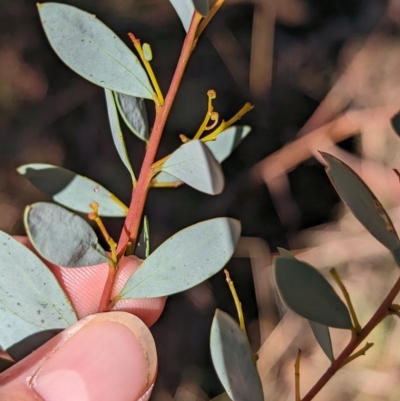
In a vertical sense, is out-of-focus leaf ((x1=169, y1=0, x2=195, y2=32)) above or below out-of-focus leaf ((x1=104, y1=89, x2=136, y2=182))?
above

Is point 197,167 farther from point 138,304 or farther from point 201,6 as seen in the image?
point 138,304

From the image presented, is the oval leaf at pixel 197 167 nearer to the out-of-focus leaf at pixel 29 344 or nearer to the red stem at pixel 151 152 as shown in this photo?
the red stem at pixel 151 152

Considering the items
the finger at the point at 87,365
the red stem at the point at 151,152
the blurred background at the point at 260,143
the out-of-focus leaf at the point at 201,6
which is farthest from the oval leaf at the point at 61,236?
the blurred background at the point at 260,143

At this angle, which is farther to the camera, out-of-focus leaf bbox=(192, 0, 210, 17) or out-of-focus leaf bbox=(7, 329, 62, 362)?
out-of-focus leaf bbox=(7, 329, 62, 362)

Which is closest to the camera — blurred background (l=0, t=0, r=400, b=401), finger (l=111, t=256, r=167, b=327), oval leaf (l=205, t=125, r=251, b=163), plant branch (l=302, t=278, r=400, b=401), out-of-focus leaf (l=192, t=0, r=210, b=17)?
out-of-focus leaf (l=192, t=0, r=210, b=17)

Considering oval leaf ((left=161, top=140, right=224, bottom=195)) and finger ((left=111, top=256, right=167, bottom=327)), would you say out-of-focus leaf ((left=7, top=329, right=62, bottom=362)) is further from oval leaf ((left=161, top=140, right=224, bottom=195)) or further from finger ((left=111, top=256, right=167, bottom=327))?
oval leaf ((left=161, top=140, right=224, bottom=195))

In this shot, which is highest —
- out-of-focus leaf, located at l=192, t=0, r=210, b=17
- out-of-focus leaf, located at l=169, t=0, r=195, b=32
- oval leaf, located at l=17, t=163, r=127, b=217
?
out-of-focus leaf, located at l=192, t=0, r=210, b=17

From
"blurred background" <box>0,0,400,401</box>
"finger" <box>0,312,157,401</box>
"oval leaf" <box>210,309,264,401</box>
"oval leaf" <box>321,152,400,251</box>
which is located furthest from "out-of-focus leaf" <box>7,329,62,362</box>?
"blurred background" <box>0,0,400,401</box>

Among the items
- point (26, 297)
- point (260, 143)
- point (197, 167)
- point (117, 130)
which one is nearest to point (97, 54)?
point (117, 130)
